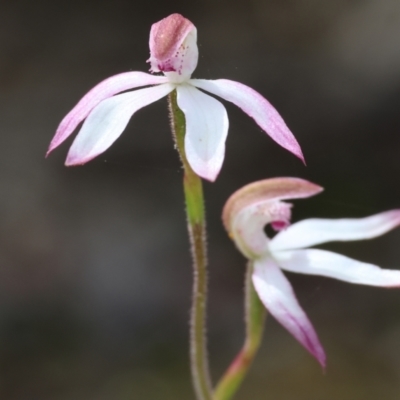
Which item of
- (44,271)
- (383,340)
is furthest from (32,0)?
(383,340)

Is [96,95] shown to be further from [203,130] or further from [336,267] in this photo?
[336,267]

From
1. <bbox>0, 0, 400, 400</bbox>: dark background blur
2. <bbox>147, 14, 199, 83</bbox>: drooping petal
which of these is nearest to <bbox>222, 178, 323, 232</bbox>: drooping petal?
<bbox>147, 14, 199, 83</bbox>: drooping petal

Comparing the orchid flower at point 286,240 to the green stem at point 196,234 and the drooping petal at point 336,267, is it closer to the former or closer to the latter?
the drooping petal at point 336,267

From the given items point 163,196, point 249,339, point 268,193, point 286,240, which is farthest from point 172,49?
point 163,196

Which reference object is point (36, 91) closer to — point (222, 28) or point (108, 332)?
point (222, 28)

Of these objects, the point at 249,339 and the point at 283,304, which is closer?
the point at 283,304

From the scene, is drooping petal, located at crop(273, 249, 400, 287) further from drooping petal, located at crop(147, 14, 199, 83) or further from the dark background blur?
the dark background blur
